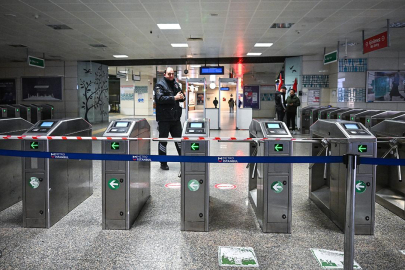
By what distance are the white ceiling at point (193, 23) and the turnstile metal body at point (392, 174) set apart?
385 centimetres

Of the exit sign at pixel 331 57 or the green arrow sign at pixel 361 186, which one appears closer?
the green arrow sign at pixel 361 186

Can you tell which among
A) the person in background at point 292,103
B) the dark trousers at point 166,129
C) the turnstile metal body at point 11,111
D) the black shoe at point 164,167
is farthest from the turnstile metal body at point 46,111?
the dark trousers at point 166,129

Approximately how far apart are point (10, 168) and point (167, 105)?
2284mm

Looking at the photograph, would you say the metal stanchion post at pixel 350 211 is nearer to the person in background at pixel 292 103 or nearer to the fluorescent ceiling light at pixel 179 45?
the person in background at pixel 292 103

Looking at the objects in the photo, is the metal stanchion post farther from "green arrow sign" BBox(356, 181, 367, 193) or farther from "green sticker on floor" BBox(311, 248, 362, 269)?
"green arrow sign" BBox(356, 181, 367, 193)

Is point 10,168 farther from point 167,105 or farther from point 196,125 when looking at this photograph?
point 196,125

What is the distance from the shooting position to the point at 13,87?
17359 millimetres

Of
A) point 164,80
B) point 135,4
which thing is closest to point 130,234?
point 164,80

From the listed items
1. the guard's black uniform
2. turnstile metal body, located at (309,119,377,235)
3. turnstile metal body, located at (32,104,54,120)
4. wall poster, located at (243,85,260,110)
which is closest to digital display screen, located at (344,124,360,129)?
turnstile metal body, located at (309,119,377,235)

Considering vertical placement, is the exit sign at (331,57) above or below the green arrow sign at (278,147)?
above

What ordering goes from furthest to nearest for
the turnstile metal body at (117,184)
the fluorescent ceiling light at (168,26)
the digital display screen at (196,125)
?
1. the fluorescent ceiling light at (168,26)
2. the digital display screen at (196,125)
3. the turnstile metal body at (117,184)

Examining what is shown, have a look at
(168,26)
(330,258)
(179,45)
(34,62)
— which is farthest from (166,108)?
(34,62)

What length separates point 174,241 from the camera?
9.82 feet

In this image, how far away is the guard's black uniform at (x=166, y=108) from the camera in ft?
16.3
